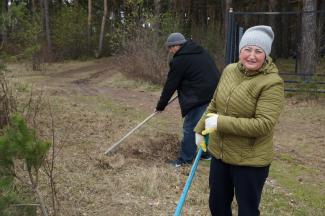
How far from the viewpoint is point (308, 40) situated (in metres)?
11.9

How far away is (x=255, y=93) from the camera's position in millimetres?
2549

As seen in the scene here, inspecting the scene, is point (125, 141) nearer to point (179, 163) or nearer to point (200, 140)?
point (179, 163)

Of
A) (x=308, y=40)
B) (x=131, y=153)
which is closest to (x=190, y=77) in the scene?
(x=131, y=153)

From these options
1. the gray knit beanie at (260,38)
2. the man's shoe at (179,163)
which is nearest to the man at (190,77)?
the man's shoe at (179,163)

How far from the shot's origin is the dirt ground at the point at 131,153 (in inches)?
164

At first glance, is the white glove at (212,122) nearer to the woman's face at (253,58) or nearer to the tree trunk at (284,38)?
the woman's face at (253,58)

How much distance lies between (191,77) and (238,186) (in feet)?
8.10

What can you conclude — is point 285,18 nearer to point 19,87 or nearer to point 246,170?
point 19,87

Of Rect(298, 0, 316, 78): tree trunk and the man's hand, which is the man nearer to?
the man's hand

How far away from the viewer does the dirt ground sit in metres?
4.16

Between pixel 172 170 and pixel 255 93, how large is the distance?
267 cm

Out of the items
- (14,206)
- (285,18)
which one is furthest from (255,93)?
(285,18)

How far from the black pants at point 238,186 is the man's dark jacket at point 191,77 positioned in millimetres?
2207

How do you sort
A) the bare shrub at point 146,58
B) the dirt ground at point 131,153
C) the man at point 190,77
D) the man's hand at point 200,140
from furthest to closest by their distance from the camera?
the bare shrub at point 146,58, the man at point 190,77, the dirt ground at point 131,153, the man's hand at point 200,140
